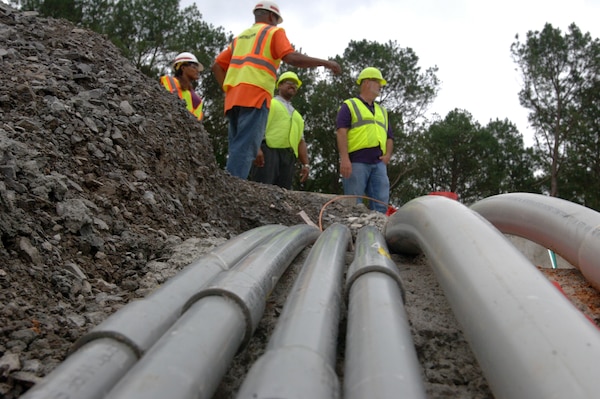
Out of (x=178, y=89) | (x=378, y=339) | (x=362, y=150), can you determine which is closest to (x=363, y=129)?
(x=362, y=150)

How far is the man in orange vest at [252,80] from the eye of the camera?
404 cm

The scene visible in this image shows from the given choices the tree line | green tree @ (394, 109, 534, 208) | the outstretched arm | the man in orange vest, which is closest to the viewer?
the outstretched arm

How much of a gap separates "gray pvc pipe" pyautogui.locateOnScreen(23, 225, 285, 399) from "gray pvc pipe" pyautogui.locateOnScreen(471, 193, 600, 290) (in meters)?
1.16

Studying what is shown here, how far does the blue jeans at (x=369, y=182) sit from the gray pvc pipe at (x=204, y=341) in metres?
3.32

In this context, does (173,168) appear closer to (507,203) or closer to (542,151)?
(507,203)

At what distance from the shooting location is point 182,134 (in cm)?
339

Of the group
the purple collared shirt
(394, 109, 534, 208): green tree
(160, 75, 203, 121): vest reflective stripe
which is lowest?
the purple collared shirt

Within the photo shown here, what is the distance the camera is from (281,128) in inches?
Answer: 208

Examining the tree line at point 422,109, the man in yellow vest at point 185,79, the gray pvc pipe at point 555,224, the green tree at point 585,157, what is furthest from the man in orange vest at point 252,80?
the green tree at point 585,157

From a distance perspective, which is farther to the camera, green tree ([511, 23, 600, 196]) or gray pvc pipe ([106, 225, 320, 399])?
green tree ([511, 23, 600, 196])

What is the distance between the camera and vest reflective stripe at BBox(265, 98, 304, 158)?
17.3 feet

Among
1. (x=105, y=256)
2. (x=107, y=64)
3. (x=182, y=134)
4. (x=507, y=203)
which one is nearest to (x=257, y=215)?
(x=182, y=134)

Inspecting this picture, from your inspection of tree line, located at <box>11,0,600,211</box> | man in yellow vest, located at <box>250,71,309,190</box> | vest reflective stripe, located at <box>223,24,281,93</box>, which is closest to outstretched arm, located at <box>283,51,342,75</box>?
vest reflective stripe, located at <box>223,24,281,93</box>

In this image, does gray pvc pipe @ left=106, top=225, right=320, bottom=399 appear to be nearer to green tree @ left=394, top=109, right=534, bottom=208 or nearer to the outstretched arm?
the outstretched arm
